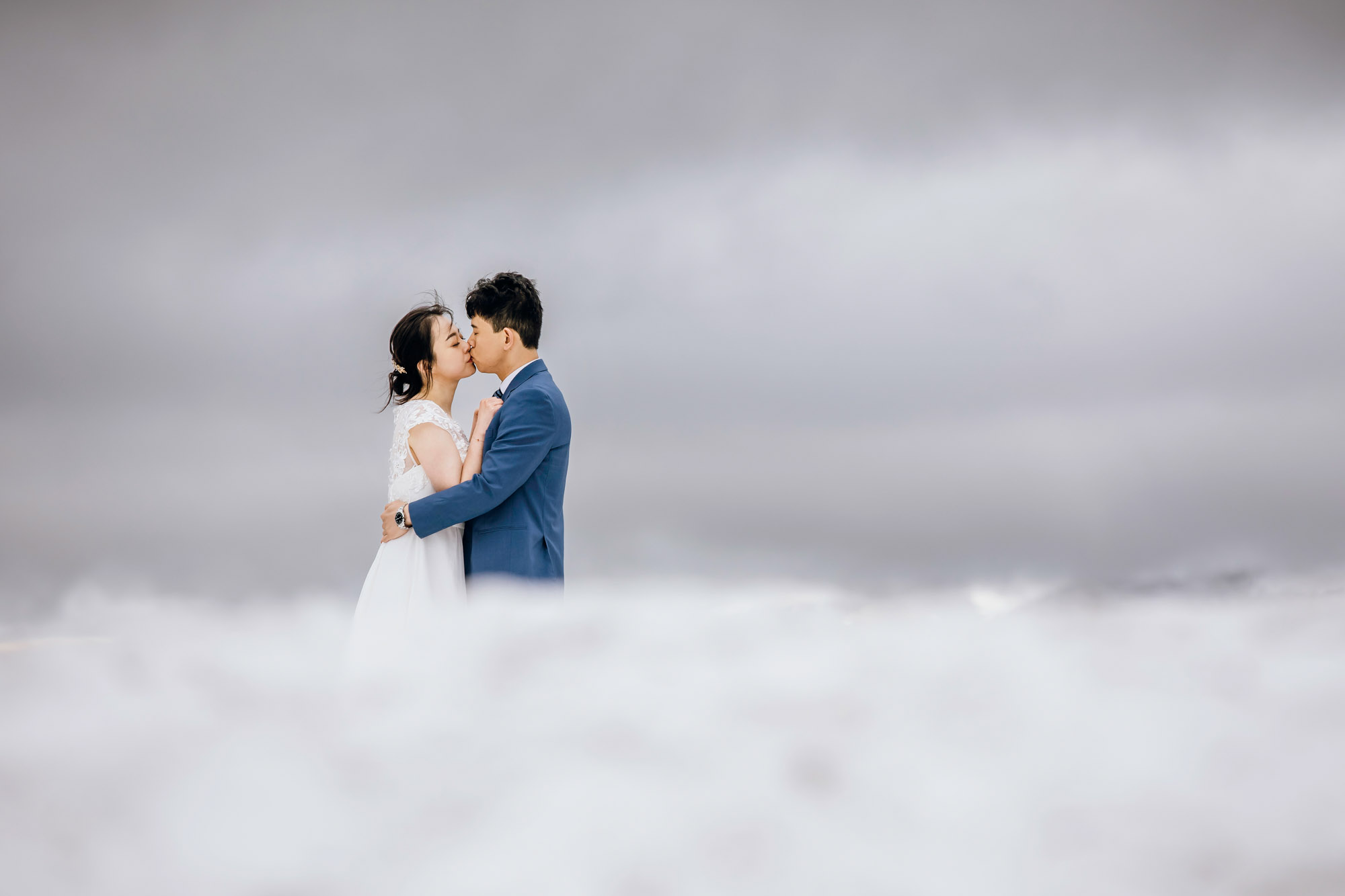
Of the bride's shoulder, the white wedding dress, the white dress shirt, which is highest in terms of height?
the white dress shirt

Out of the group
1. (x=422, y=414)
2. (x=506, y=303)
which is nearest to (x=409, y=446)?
(x=422, y=414)

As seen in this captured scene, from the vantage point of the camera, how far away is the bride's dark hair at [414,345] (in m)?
2.37

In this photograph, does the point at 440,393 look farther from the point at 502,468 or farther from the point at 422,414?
the point at 502,468

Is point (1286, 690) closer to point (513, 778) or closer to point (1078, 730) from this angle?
point (1078, 730)

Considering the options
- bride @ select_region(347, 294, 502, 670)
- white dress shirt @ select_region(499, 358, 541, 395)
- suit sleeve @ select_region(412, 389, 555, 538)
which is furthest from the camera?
white dress shirt @ select_region(499, 358, 541, 395)

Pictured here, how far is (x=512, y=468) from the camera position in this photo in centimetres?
214

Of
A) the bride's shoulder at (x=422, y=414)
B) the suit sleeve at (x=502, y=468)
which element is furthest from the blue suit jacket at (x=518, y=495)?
the bride's shoulder at (x=422, y=414)

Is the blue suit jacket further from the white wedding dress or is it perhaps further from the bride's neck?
the bride's neck

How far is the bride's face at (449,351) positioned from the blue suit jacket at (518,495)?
18 centimetres

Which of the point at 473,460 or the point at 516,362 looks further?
the point at 516,362

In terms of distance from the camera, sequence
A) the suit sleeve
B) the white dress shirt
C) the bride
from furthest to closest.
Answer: the white dress shirt
the bride
the suit sleeve

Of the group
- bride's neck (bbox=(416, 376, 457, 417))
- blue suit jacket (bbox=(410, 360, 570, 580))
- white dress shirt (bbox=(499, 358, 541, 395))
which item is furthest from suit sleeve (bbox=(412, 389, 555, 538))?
bride's neck (bbox=(416, 376, 457, 417))

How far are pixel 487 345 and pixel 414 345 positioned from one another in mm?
193

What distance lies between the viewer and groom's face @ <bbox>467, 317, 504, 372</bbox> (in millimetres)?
2342
